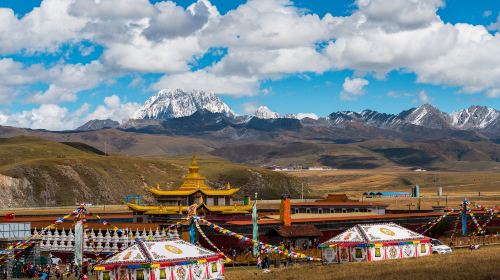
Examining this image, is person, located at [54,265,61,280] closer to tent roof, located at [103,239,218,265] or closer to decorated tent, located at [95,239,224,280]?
decorated tent, located at [95,239,224,280]

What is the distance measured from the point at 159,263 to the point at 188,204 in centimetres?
4644

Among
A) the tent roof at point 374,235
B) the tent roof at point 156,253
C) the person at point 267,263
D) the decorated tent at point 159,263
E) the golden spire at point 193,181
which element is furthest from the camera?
the golden spire at point 193,181

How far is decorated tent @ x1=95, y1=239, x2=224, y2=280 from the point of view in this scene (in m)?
49.5

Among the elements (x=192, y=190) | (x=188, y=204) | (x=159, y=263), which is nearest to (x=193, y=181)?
(x=192, y=190)

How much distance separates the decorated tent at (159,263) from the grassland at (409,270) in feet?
13.9

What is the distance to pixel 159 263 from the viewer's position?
49469 millimetres

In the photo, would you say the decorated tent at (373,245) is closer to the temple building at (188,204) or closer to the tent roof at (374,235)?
the tent roof at (374,235)

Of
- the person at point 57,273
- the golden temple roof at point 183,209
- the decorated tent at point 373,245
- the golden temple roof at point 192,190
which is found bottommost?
the person at point 57,273

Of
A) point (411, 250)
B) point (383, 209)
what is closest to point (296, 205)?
point (383, 209)

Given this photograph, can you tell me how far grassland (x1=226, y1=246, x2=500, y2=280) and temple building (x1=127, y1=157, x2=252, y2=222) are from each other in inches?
1344

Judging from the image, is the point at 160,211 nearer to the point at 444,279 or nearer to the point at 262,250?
the point at 262,250

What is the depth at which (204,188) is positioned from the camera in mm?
98688

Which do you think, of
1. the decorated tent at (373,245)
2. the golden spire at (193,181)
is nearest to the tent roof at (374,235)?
the decorated tent at (373,245)

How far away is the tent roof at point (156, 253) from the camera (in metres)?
49.8
